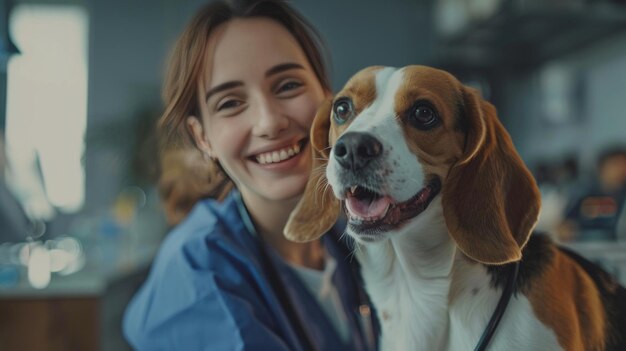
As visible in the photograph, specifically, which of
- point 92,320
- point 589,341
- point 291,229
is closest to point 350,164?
point 291,229

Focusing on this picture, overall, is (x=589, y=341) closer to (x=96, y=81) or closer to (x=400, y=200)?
(x=400, y=200)

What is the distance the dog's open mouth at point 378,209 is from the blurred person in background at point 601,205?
3.79ft

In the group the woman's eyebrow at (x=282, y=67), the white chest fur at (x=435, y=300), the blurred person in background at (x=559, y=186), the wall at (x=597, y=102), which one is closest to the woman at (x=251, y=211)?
the woman's eyebrow at (x=282, y=67)

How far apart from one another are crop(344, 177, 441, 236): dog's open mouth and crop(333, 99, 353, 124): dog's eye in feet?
0.39

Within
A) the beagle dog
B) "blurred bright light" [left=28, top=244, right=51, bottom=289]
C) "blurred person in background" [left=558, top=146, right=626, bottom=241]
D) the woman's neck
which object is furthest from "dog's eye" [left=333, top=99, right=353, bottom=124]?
"blurred bright light" [left=28, top=244, right=51, bottom=289]

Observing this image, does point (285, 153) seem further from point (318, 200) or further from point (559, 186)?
point (559, 186)

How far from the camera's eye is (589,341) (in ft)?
2.07

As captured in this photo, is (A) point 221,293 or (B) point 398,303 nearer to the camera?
(B) point 398,303

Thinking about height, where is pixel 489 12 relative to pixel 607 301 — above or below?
above

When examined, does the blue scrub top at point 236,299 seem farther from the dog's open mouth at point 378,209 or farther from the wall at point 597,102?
the wall at point 597,102

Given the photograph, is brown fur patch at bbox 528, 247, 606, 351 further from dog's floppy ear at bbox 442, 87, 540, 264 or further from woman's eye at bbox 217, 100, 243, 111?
woman's eye at bbox 217, 100, 243, 111

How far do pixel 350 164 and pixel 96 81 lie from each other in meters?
5.21

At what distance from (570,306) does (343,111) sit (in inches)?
13.1

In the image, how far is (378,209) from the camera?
0.61 meters
